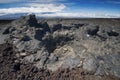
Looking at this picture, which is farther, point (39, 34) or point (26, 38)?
point (39, 34)

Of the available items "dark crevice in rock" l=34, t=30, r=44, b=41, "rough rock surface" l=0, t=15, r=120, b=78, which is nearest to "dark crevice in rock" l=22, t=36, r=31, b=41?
"rough rock surface" l=0, t=15, r=120, b=78

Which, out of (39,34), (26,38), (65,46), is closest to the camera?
(65,46)

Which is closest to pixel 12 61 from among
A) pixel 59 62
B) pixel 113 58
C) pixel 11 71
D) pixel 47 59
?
pixel 11 71

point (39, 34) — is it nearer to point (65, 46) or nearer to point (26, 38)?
point (26, 38)

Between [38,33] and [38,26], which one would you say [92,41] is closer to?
[38,33]

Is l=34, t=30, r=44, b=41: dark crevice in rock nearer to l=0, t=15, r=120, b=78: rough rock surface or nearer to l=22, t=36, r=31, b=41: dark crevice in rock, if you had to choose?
l=0, t=15, r=120, b=78: rough rock surface

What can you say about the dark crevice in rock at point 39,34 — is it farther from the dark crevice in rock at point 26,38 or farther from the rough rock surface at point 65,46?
the dark crevice in rock at point 26,38

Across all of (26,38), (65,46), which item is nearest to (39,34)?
→ (26,38)

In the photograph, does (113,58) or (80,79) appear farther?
(113,58)
